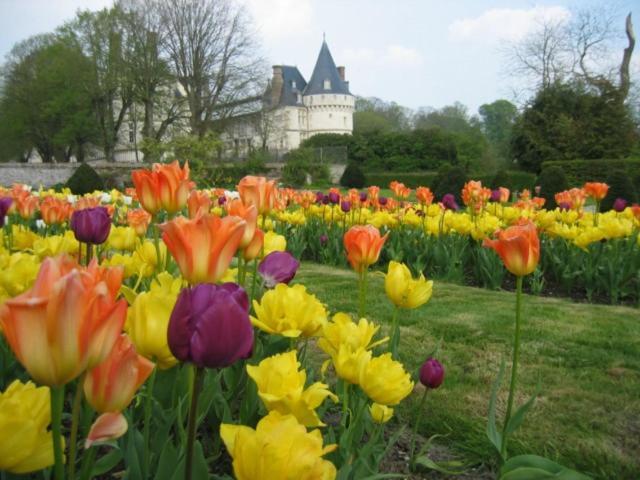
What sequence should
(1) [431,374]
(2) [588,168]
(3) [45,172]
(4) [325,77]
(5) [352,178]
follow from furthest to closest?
(4) [325,77], (5) [352,178], (3) [45,172], (2) [588,168], (1) [431,374]

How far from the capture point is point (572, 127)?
82.2ft

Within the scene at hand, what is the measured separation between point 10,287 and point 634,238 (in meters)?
5.42

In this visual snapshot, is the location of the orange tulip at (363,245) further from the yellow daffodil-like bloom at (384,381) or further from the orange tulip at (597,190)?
the orange tulip at (597,190)

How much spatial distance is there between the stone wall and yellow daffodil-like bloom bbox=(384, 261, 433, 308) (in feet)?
85.0

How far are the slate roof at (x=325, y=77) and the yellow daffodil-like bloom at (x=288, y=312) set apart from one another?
60.1 meters

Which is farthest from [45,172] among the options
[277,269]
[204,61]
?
[277,269]

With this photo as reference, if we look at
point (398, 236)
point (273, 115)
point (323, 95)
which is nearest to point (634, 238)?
point (398, 236)

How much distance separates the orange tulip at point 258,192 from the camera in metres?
1.98

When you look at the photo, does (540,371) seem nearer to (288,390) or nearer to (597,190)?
(288,390)

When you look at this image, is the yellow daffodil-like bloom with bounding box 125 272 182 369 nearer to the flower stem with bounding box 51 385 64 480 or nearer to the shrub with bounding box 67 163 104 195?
the flower stem with bounding box 51 385 64 480

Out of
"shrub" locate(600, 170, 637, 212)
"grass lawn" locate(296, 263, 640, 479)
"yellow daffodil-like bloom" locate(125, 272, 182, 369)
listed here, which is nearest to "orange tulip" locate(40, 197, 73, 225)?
"grass lawn" locate(296, 263, 640, 479)

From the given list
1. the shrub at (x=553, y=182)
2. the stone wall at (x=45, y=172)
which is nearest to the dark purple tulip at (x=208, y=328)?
the shrub at (x=553, y=182)

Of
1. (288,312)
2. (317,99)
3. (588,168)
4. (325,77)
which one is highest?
(325,77)

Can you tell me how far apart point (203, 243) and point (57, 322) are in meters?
0.42
